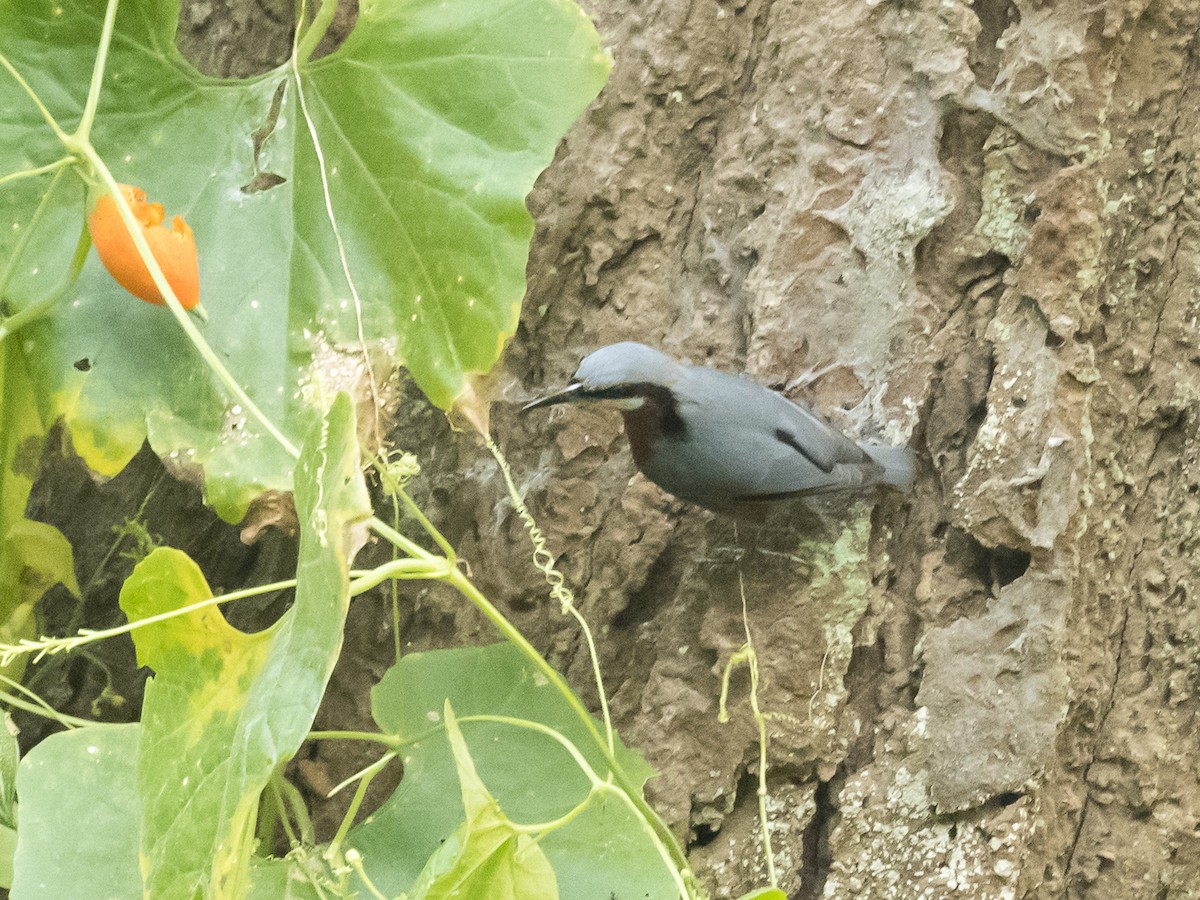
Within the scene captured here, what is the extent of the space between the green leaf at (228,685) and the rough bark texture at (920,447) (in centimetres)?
57

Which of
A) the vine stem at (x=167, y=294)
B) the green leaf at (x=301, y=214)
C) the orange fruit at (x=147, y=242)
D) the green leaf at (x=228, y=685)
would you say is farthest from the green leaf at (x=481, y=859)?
the orange fruit at (x=147, y=242)

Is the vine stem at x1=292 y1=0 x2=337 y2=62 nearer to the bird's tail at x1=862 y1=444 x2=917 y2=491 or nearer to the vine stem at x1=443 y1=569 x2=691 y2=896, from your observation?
the vine stem at x1=443 y1=569 x2=691 y2=896

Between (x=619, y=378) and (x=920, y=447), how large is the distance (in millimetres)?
426

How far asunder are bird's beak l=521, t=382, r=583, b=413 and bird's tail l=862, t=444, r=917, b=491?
0.39 m

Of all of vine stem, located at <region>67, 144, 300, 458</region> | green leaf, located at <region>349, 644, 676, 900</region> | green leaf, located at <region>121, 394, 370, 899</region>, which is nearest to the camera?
green leaf, located at <region>121, 394, 370, 899</region>

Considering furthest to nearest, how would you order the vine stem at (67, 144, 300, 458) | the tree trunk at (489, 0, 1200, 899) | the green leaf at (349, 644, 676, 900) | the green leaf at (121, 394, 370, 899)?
1. the tree trunk at (489, 0, 1200, 899)
2. the green leaf at (349, 644, 676, 900)
3. the vine stem at (67, 144, 300, 458)
4. the green leaf at (121, 394, 370, 899)

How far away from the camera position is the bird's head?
4.87 feet

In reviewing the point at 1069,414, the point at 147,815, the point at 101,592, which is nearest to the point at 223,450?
the point at 147,815

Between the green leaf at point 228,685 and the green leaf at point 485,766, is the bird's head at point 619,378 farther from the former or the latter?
the green leaf at point 228,685

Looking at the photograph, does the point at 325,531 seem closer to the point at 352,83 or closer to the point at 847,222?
the point at 352,83

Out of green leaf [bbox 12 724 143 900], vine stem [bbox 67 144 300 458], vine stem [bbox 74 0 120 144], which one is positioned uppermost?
vine stem [bbox 74 0 120 144]

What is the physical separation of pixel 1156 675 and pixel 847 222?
76 cm

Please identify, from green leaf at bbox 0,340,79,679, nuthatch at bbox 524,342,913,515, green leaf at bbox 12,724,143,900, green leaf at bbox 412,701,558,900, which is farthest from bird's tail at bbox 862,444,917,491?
green leaf at bbox 0,340,79,679

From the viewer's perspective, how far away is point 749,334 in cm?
158
